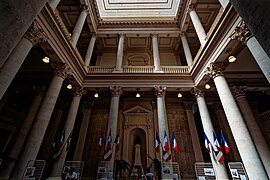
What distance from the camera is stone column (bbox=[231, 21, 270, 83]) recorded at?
4390 millimetres

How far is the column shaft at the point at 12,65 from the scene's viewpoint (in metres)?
4.15

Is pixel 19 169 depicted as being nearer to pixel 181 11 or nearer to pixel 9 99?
pixel 9 99

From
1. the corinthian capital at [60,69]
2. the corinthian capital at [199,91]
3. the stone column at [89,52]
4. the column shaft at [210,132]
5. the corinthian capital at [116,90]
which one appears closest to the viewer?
the column shaft at [210,132]

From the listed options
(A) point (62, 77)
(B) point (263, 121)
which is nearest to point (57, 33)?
(A) point (62, 77)

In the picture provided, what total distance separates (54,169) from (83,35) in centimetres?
1113

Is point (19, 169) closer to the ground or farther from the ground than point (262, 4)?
closer to the ground

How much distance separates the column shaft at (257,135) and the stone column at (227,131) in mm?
2518

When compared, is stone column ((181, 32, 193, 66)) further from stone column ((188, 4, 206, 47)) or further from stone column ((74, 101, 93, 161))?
stone column ((74, 101, 93, 161))

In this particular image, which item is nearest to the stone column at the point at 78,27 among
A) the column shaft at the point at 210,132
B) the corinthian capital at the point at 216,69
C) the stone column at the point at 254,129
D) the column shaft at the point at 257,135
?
the corinthian capital at the point at 216,69

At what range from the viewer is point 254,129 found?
7762mm

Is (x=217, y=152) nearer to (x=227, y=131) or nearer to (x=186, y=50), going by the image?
(x=227, y=131)

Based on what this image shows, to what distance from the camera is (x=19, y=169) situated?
5.23 metres

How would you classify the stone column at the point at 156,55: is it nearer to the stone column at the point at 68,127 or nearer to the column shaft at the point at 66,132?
the stone column at the point at 68,127

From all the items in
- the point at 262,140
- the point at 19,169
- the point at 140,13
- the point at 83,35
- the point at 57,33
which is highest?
the point at 140,13
